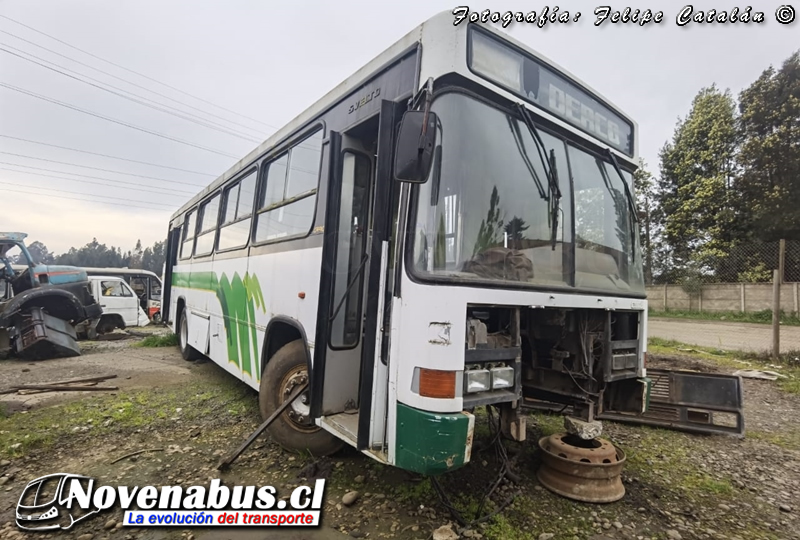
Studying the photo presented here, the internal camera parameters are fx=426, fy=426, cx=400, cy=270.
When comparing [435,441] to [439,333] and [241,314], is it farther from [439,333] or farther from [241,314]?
[241,314]

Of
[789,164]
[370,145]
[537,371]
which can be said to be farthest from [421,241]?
[789,164]

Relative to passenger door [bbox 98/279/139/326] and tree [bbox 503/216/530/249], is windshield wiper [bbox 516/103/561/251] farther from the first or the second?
passenger door [bbox 98/279/139/326]

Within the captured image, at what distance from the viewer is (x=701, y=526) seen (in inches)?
112

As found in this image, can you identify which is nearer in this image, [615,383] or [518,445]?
[615,383]

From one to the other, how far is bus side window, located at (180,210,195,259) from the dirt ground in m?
3.19

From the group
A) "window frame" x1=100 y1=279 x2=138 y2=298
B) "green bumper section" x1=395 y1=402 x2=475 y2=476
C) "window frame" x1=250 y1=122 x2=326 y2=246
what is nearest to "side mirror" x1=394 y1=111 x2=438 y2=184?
"green bumper section" x1=395 y1=402 x2=475 y2=476

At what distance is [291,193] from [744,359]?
9.51m

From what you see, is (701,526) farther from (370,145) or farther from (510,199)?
(370,145)

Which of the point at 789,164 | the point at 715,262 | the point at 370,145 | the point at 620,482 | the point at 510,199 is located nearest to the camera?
the point at 510,199

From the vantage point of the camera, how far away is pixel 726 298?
13188 mm

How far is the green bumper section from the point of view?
2.25 meters

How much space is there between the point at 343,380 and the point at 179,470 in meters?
1.60

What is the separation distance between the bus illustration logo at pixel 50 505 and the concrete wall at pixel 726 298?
12.0 meters

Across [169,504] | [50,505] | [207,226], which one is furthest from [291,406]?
[207,226]
